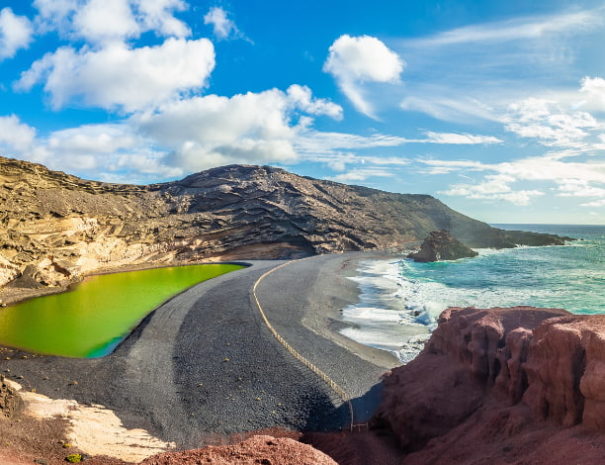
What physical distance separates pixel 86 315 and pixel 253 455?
3029 centimetres

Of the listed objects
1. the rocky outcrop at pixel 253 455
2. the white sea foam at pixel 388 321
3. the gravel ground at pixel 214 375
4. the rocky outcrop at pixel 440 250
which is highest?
the rocky outcrop at pixel 440 250

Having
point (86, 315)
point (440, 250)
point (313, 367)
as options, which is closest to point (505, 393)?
point (313, 367)

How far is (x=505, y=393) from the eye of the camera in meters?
10.6

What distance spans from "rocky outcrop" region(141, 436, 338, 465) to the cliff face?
140ft

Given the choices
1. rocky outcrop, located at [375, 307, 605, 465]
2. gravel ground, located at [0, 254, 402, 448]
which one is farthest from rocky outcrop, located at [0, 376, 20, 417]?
rocky outcrop, located at [375, 307, 605, 465]

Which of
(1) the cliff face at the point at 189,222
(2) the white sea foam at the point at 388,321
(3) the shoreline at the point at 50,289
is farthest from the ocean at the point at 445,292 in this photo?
(3) the shoreline at the point at 50,289

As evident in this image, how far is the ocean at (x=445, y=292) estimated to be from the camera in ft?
82.8

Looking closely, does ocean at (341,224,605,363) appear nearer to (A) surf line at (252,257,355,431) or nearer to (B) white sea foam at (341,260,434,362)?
(B) white sea foam at (341,260,434,362)

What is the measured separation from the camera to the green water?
2367cm

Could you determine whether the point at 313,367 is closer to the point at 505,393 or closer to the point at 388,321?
the point at 505,393

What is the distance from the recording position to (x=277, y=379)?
17438 mm

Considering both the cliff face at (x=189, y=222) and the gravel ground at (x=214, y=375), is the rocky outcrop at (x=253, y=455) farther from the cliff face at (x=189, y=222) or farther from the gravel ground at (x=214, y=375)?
the cliff face at (x=189, y=222)

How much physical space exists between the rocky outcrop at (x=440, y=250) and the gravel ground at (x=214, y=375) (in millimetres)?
43921

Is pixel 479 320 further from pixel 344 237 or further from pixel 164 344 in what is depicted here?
pixel 344 237
